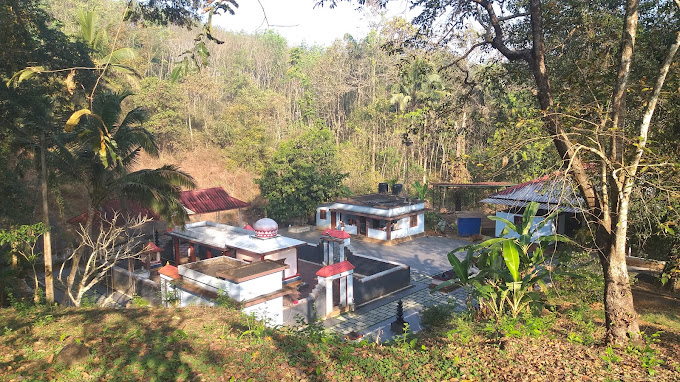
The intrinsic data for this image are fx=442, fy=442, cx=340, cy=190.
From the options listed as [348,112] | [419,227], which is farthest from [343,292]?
[348,112]

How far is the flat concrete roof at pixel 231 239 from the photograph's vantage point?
16.4 m

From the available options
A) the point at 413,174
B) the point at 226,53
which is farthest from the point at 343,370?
the point at 226,53

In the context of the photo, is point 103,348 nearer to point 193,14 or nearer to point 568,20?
point 193,14

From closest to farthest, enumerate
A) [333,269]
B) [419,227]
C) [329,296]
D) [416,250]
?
[329,296], [333,269], [416,250], [419,227]

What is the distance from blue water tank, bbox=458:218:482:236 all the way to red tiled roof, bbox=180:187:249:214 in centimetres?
1282

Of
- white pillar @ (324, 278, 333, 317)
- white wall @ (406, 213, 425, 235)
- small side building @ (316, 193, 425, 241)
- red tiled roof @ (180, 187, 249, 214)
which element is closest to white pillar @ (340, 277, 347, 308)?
white pillar @ (324, 278, 333, 317)

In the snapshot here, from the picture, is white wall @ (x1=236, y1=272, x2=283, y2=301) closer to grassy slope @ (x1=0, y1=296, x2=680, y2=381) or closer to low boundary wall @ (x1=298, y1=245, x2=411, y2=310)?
low boundary wall @ (x1=298, y1=245, x2=411, y2=310)

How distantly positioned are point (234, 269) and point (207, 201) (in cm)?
1059

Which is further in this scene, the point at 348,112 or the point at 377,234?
the point at 348,112

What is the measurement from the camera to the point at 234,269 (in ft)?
41.2

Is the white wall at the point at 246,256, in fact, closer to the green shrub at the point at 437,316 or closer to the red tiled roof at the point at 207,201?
the red tiled roof at the point at 207,201

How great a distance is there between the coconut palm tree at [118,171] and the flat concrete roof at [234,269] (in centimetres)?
180

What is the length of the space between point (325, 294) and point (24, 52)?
11083mm

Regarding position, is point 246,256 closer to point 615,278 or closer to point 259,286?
point 259,286
